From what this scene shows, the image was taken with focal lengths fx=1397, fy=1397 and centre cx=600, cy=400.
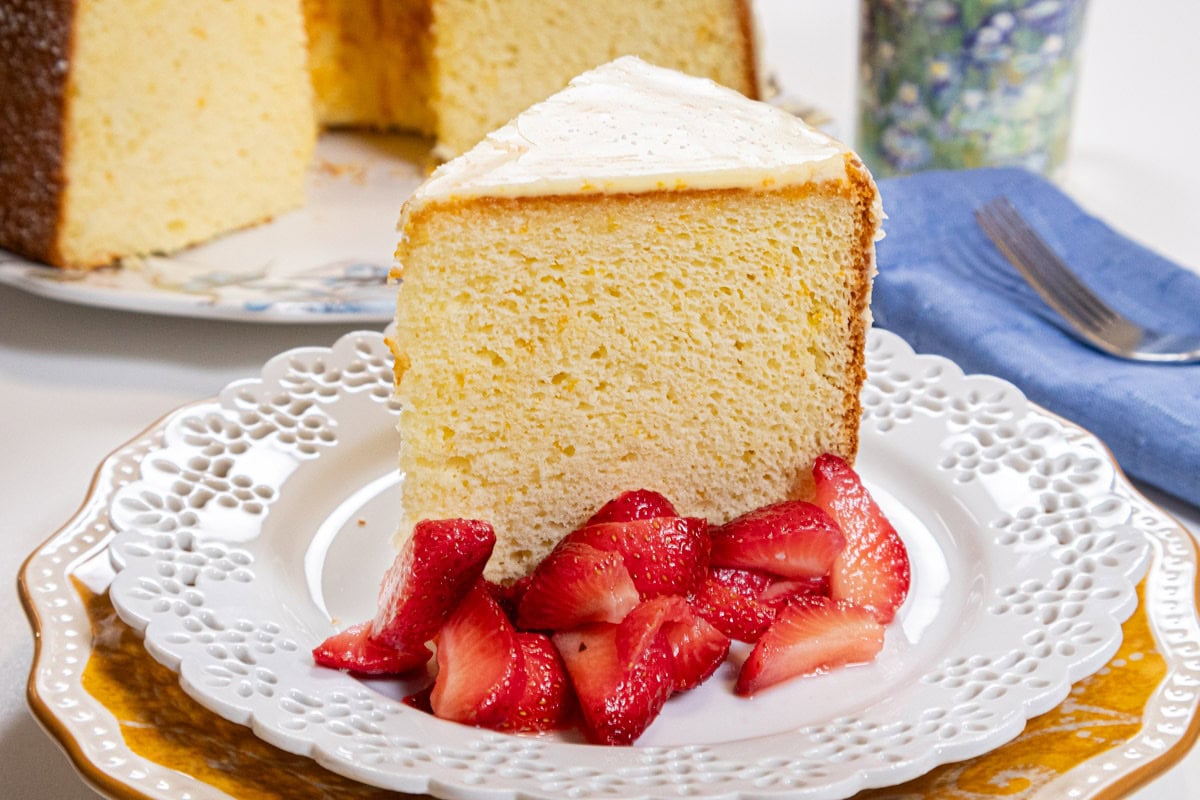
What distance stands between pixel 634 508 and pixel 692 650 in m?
0.24

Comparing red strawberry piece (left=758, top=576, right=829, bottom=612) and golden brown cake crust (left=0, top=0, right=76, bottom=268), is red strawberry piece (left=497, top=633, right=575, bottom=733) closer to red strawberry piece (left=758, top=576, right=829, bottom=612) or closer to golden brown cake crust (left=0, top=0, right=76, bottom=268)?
red strawberry piece (left=758, top=576, right=829, bottom=612)

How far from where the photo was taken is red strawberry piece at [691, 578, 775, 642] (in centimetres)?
173

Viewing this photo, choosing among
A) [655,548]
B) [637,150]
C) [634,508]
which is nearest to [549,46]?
[637,150]

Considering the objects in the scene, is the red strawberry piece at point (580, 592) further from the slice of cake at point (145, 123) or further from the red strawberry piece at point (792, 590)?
the slice of cake at point (145, 123)

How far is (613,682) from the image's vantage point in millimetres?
1541

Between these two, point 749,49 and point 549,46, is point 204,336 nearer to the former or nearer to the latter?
point 549,46

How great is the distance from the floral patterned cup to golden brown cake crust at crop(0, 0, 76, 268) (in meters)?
1.71

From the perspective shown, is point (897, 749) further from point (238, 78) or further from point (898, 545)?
point (238, 78)

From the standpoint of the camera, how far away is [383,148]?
3688mm

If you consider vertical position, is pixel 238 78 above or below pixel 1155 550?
above

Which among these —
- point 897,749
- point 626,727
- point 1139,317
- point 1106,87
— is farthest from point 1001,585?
point 1106,87

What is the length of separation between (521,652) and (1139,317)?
1606mm

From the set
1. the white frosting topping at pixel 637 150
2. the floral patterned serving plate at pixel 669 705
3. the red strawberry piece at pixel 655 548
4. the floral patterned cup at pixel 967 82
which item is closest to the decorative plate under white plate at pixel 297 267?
the floral patterned serving plate at pixel 669 705

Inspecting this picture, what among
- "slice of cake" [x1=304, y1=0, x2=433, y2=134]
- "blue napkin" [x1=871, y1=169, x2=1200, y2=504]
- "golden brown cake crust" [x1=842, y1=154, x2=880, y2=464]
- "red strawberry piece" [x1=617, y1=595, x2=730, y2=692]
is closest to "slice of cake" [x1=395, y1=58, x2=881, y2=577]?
"golden brown cake crust" [x1=842, y1=154, x2=880, y2=464]
